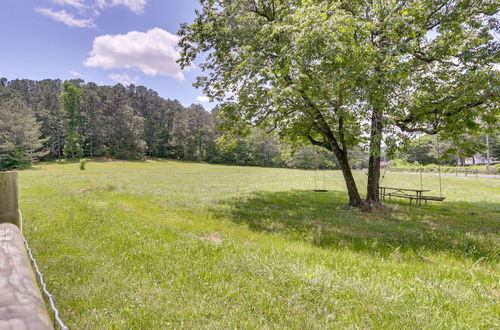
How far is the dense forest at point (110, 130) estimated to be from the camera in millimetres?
51438

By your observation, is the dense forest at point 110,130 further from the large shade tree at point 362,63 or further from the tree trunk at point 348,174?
the large shade tree at point 362,63

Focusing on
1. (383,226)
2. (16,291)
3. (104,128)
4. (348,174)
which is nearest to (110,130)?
(104,128)

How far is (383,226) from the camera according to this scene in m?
9.30

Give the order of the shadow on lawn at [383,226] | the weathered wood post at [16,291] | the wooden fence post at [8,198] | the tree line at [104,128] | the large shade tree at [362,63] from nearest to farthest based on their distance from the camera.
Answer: the weathered wood post at [16,291]
the wooden fence post at [8,198]
the shadow on lawn at [383,226]
the large shade tree at [362,63]
the tree line at [104,128]

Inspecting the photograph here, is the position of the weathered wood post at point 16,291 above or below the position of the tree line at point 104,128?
below

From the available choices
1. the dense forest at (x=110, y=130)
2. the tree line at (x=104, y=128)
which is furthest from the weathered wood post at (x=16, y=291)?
the dense forest at (x=110, y=130)

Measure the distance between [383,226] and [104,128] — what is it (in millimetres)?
78595

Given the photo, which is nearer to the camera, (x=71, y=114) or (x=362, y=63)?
(x=362, y=63)

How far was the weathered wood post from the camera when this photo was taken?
4.52 feet

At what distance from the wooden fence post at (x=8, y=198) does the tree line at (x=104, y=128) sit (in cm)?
4312

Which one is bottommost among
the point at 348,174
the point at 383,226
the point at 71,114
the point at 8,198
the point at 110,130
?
the point at 383,226

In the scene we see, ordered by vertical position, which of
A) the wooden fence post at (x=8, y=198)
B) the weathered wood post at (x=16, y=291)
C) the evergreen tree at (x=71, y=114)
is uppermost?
the evergreen tree at (x=71, y=114)

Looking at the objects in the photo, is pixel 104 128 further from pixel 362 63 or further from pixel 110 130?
pixel 362 63

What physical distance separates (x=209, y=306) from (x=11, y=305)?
2620 millimetres
